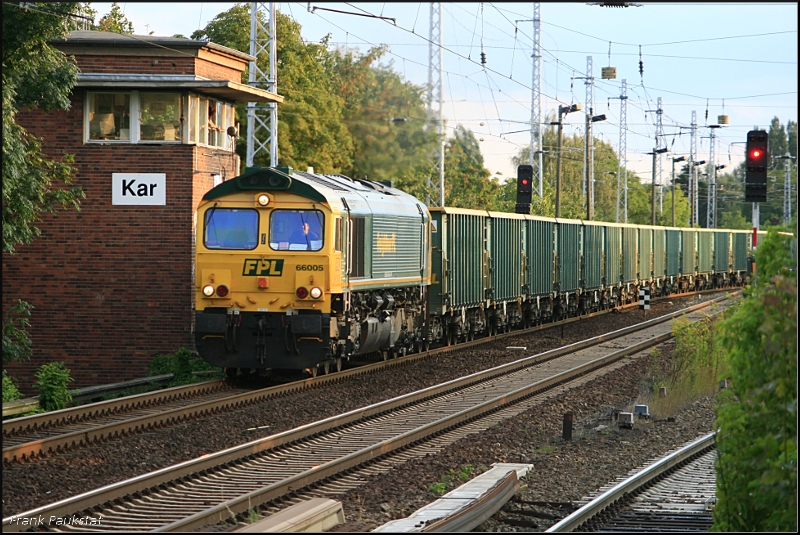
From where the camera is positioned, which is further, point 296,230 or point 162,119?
point 162,119

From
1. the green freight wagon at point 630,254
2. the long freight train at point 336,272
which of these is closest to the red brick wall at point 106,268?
the long freight train at point 336,272

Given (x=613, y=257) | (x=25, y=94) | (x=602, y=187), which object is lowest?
(x=613, y=257)

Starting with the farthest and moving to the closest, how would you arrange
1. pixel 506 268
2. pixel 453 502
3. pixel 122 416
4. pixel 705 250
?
pixel 705 250 → pixel 506 268 → pixel 122 416 → pixel 453 502

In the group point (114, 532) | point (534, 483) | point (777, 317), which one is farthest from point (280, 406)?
point (777, 317)

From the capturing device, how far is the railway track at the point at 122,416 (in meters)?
11.0

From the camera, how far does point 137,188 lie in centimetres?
1878

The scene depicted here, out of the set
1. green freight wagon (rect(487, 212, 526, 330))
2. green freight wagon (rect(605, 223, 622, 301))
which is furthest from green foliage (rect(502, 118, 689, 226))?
green freight wagon (rect(487, 212, 526, 330))

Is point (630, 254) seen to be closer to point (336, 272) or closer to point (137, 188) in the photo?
point (137, 188)

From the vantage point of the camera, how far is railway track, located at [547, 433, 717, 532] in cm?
822

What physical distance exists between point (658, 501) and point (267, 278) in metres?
8.09

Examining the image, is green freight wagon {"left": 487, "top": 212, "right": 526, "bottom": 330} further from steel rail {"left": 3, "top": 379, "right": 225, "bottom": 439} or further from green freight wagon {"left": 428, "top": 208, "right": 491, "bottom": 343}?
steel rail {"left": 3, "top": 379, "right": 225, "bottom": 439}

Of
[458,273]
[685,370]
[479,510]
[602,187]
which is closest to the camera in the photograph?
[479,510]

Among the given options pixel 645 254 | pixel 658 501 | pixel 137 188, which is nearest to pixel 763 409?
pixel 658 501

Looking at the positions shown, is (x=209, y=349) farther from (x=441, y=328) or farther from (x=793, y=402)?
(x=793, y=402)
